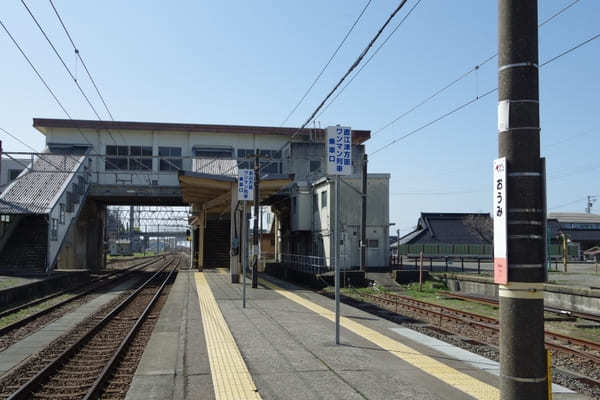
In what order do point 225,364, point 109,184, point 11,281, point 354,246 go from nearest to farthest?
point 225,364
point 11,281
point 354,246
point 109,184

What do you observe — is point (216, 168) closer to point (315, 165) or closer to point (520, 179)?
point (315, 165)

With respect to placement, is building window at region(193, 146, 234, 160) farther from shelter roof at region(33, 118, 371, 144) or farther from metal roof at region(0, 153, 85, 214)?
metal roof at region(0, 153, 85, 214)

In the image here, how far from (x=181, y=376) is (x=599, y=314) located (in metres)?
14.0

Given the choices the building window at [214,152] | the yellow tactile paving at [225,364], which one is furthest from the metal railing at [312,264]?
the yellow tactile paving at [225,364]

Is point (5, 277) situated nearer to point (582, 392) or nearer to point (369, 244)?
point (369, 244)

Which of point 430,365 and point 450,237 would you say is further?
point 450,237

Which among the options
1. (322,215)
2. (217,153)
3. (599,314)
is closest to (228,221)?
(217,153)

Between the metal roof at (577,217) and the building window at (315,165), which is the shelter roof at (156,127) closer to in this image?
the building window at (315,165)

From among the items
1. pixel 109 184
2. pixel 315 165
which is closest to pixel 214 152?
pixel 315 165

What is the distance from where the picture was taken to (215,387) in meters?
6.73

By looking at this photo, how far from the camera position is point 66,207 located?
107 feet

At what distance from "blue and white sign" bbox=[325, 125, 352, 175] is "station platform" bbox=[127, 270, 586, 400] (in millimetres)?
2929

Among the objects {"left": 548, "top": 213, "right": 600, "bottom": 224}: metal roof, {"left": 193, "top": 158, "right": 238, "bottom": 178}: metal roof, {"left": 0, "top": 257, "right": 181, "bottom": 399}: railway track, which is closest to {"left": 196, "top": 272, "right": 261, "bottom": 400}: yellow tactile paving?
{"left": 0, "top": 257, "right": 181, "bottom": 399}: railway track

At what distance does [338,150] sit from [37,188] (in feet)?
90.6
